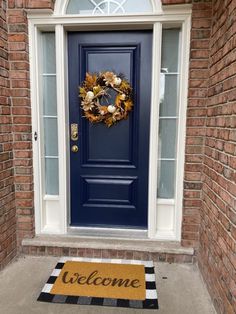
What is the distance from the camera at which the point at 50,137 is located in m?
2.29

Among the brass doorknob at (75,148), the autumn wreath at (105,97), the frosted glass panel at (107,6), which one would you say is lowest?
the brass doorknob at (75,148)

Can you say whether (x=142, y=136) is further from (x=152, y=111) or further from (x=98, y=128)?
(x=98, y=128)

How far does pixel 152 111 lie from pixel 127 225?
3.48ft

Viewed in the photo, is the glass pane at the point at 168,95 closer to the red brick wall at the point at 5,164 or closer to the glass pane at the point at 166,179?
the glass pane at the point at 166,179

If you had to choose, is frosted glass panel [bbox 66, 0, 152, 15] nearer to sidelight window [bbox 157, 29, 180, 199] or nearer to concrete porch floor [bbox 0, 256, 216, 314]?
sidelight window [bbox 157, 29, 180, 199]

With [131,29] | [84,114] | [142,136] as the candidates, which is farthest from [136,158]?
[131,29]

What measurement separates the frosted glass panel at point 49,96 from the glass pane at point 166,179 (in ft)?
3.52

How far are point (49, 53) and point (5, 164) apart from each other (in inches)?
40.2

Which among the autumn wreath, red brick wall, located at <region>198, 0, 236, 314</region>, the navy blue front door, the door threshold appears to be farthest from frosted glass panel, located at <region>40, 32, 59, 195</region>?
red brick wall, located at <region>198, 0, 236, 314</region>

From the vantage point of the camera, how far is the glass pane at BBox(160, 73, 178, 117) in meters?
2.14

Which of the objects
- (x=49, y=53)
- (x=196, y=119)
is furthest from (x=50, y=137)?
(x=196, y=119)

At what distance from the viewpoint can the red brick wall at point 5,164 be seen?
1.98 meters

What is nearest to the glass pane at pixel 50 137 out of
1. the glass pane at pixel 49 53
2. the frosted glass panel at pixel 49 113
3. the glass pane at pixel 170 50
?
the frosted glass panel at pixel 49 113

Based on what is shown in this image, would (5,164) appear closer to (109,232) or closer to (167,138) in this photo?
(109,232)
